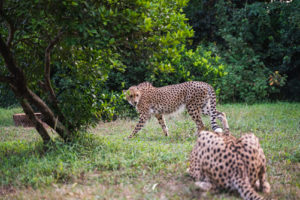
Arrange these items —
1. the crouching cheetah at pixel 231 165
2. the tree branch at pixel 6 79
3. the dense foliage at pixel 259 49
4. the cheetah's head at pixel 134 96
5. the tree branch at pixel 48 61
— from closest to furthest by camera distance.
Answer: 1. the crouching cheetah at pixel 231 165
2. the tree branch at pixel 48 61
3. the tree branch at pixel 6 79
4. the cheetah's head at pixel 134 96
5. the dense foliage at pixel 259 49

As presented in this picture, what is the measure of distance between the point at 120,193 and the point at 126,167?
790 mm

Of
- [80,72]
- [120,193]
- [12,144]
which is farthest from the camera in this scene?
[12,144]

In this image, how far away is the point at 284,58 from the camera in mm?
12578

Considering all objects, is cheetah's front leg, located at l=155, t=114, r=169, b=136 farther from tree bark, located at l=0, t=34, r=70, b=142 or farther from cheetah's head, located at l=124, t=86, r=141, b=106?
tree bark, located at l=0, t=34, r=70, b=142

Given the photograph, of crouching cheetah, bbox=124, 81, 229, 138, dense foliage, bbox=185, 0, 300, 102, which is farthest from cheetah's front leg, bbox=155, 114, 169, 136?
dense foliage, bbox=185, 0, 300, 102

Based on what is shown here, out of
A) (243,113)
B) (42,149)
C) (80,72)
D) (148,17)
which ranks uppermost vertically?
(148,17)

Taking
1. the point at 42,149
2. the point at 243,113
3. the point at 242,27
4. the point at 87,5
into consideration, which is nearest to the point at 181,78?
the point at 243,113

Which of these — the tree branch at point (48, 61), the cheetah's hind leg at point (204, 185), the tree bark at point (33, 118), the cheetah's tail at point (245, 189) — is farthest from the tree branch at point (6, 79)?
the cheetah's tail at point (245, 189)

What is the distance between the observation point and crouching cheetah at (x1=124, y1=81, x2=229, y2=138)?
291 inches

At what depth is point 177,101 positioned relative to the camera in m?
7.55

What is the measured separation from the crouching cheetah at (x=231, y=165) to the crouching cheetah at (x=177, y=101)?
3435 mm

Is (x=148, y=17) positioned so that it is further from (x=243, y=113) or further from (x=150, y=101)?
(x=243, y=113)

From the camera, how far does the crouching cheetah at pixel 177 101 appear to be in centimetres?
738

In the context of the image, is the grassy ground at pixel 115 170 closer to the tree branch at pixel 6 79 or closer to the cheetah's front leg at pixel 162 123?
the cheetah's front leg at pixel 162 123
